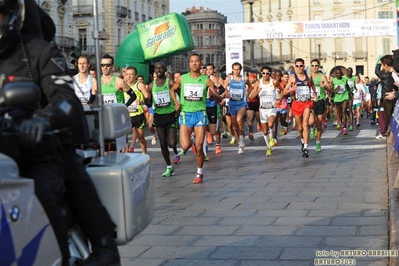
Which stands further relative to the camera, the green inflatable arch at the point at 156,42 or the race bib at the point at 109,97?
the green inflatable arch at the point at 156,42

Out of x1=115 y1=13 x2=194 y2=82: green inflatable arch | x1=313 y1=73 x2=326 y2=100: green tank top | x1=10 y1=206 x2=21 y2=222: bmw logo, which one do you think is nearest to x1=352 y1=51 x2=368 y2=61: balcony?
x1=115 y1=13 x2=194 y2=82: green inflatable arch

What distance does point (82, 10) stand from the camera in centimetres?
7494

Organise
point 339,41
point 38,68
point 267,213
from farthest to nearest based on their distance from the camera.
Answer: point 339,41 → point 267,213 → point 38,68

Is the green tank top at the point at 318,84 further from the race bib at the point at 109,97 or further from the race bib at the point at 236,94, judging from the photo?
the race bib at the point at 109,97

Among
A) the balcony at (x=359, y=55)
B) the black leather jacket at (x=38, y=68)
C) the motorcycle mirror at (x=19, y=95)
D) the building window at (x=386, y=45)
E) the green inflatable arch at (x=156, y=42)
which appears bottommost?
the motorcycle mirror at (x=19, y=95)

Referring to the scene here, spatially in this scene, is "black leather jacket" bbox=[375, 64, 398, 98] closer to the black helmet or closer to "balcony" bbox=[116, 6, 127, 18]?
the black helmet

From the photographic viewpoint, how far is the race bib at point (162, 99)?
1341cm

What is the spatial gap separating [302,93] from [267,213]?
748cm

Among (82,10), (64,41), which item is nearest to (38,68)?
(64,41)

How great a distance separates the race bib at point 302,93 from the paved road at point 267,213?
1426mm

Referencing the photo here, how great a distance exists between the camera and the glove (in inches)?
117

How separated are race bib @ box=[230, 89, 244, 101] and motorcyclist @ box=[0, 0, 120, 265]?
13918 millimetres

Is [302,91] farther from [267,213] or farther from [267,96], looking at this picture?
[267,213]

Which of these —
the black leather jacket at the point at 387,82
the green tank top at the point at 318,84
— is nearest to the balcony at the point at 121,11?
the green tank top at the point at 318,84
